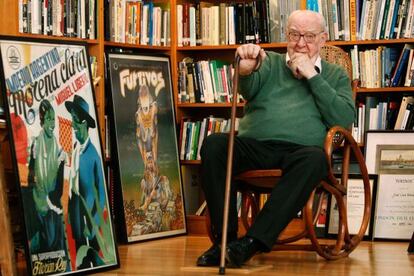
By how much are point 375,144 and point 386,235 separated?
53cm

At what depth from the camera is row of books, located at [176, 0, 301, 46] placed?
5602 mm

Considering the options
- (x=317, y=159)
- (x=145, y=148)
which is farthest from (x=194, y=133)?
(x=317, y=159)

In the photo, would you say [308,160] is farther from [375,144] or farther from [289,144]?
[375,144]

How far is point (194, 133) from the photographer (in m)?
5.71

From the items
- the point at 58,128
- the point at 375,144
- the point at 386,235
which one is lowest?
the point at 386,235

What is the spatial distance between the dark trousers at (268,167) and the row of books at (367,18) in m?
1.43

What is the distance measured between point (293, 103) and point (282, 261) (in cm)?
73

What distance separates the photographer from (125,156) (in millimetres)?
5188

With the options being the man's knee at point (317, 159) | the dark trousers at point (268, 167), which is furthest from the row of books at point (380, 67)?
the man's knee at point (317, 159)

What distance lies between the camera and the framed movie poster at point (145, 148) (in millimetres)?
5188

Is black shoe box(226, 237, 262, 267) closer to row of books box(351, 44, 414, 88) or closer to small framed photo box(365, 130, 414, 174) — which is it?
small framed photo box(365, 130, 414, 174)

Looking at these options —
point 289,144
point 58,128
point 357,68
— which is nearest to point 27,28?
point 58,128

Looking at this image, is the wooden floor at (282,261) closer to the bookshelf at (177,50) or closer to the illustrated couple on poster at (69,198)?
the illustrated couple on poster at (69,198)

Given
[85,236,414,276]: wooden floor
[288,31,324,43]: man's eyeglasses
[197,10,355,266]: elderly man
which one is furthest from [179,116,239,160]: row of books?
[288,31,324,43]: man's eyeglasses
